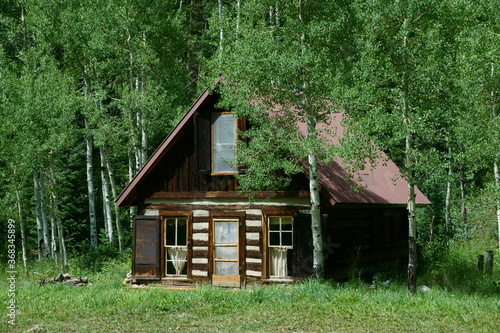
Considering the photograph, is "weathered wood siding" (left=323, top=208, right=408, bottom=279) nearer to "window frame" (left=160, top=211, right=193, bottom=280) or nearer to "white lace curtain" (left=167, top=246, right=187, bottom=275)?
"window frame" (left=160, top=211, right=193, bottom=280)

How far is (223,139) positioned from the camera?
17.2m

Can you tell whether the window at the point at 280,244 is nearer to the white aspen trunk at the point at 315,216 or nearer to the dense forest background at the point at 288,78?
the white aspen trunk at the point at 315,216

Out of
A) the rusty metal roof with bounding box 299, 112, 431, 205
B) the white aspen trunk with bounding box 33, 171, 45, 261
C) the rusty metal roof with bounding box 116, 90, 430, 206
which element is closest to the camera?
the rusty metal roof with bounding box 299, 112, 431, 205

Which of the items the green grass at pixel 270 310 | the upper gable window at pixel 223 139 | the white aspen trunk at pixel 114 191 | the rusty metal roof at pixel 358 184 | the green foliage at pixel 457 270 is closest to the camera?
the green grass at pixel 270 310

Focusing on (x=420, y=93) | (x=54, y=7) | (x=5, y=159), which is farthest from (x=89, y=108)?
(x=420, y=93)

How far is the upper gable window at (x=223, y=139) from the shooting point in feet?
56.2

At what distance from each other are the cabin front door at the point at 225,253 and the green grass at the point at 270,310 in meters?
2.80

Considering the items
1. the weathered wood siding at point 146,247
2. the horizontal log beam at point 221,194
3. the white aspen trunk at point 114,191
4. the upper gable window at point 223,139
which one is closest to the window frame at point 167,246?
the weathered wood siding at point 146,247

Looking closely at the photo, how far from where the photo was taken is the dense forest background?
44.6ft

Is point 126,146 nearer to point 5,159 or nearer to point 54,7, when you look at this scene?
point 5,159

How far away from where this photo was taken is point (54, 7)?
26172mm

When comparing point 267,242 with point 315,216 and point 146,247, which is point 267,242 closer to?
point 315,216

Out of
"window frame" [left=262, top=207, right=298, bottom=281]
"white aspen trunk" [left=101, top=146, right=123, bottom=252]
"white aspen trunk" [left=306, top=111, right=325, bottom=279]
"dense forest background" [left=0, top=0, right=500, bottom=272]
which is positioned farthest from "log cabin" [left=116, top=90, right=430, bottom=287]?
"white aspen trunk" [left=101, top=146, right=123, bottom=252]

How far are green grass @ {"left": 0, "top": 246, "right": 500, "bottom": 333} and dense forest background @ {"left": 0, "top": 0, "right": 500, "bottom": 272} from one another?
2938mm
